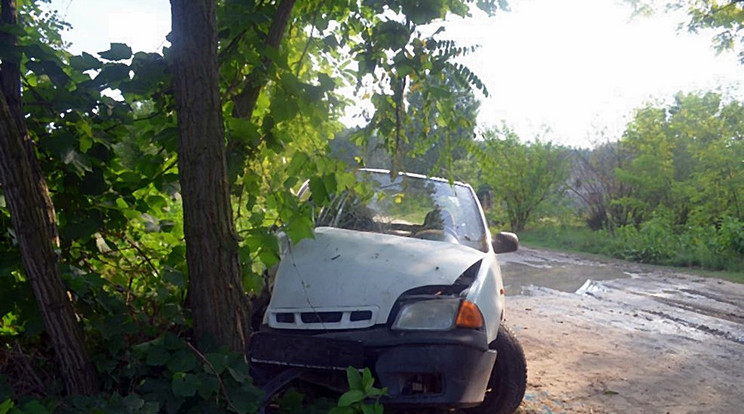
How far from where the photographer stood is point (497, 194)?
2778cm

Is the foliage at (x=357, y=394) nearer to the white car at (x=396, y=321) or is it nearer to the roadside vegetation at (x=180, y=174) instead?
the roadside vegetation at (x=180, y=174)

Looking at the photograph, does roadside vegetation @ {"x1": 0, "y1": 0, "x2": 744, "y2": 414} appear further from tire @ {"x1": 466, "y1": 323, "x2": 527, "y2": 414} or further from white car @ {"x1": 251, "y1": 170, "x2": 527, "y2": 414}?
tire @ {"x1": 466, "y1": 323, "x2": 527, "y2": 414}

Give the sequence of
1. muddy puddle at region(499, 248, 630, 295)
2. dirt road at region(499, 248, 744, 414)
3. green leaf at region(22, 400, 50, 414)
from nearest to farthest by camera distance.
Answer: green leaf at region(22, 400, 50, 414)
dirt road at region(499, 248, 744, 414)
muddy puddle at region(499, 248, 630, 295)

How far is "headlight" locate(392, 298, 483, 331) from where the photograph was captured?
3293 millimetres

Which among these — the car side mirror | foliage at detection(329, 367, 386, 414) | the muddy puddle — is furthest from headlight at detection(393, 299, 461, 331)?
the muddy puddle

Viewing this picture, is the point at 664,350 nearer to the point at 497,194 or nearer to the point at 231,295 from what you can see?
the point at 231,295

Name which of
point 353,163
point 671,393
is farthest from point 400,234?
point 671,393

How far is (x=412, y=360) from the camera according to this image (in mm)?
3168

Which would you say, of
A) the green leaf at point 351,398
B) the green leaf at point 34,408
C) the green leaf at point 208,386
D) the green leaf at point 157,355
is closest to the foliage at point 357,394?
the green leaf at point 351,398

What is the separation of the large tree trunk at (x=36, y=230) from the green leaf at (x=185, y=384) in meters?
0.47

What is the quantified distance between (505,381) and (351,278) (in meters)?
1.25

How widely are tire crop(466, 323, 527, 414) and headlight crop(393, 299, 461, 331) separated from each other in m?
0.79

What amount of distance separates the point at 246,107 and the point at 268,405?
63.1 inches

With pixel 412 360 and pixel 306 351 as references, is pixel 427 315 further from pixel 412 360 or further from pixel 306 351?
pixel 306 351
